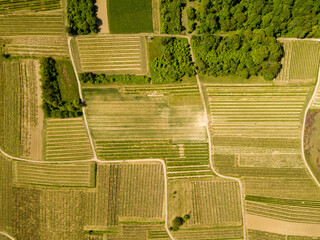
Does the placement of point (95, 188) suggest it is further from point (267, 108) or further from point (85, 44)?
point (267, 108)

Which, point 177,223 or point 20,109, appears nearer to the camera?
point 177,223

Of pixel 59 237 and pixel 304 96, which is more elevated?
pixel 304 96

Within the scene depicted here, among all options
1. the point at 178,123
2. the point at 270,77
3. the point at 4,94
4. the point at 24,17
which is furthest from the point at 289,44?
the point at 4,94

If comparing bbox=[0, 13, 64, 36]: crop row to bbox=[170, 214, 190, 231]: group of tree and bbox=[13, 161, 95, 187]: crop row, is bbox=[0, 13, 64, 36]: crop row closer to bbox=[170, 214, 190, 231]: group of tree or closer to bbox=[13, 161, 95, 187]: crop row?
bbox=[13, 161, 95, 187]: crop row

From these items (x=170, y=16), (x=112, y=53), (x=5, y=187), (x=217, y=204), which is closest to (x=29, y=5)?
(x=112, y=53)

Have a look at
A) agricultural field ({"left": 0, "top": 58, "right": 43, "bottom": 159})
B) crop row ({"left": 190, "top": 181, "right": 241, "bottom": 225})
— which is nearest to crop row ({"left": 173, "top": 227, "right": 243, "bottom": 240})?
crop row ({"left": 190, "top": 181, "right": 241, "bottom": 225})

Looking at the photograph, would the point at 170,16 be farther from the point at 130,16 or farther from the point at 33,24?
the point at 33,24

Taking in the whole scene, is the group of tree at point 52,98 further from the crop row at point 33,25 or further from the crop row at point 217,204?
the crop row at point 217,204
